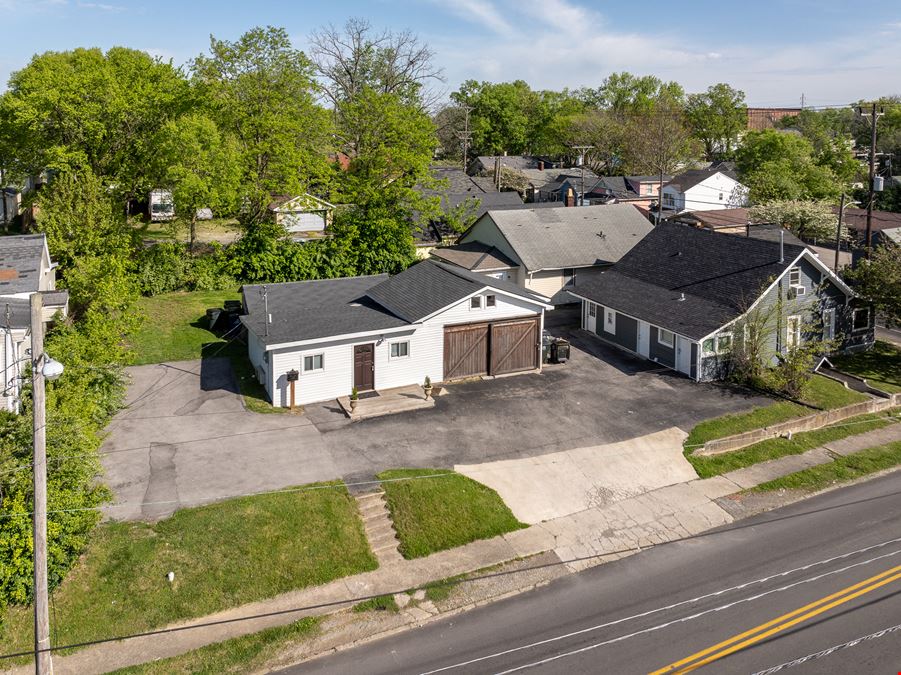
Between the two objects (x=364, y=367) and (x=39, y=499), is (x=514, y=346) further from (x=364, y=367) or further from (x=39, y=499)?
(x=39, y=499)

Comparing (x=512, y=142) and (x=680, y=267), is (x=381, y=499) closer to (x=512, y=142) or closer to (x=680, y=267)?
(x=680, y=267)

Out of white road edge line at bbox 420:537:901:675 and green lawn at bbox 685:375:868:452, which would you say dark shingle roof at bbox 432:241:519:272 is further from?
white road edge line at bbox 420:537:901:675

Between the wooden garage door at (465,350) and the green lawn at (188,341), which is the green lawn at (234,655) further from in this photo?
the wooden garage door at (465,350)

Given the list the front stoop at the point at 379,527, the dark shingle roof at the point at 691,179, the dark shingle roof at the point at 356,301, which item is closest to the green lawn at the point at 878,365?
the dark shingle roof at the point at 356,301

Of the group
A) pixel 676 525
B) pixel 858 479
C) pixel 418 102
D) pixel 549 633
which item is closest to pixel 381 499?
pixel 549 633

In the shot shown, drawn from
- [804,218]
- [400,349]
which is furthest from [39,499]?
[804,218]

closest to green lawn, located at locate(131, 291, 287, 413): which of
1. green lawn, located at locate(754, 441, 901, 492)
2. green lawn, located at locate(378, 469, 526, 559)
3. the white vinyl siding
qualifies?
the white vinyl siding
